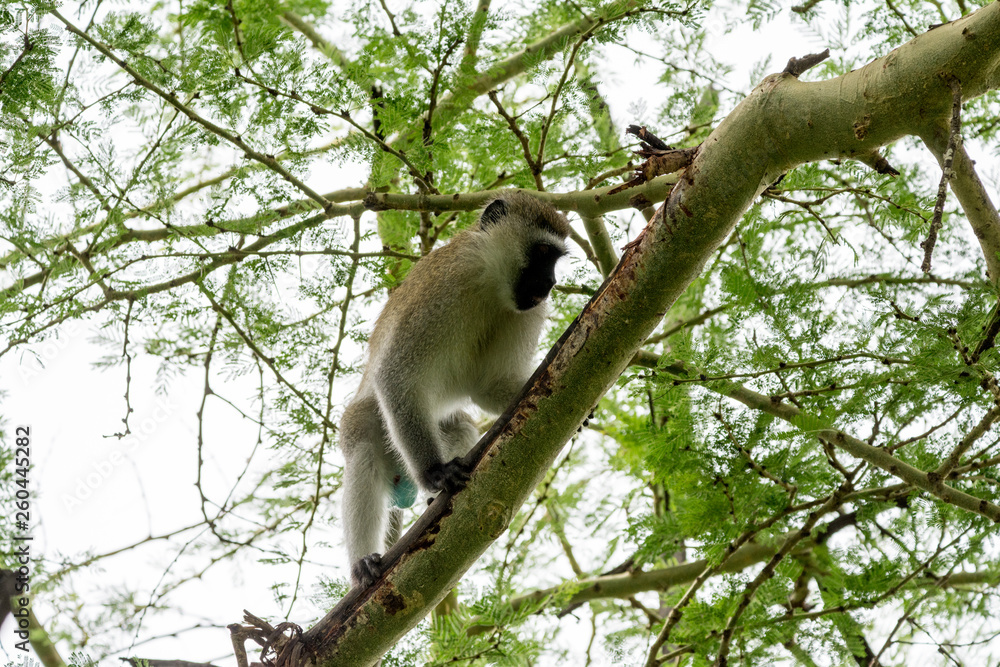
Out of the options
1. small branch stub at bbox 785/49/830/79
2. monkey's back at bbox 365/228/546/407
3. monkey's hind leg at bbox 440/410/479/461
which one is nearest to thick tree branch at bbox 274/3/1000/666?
small branch stub at bbox 785/49/830/79

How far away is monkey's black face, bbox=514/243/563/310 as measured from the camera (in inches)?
205

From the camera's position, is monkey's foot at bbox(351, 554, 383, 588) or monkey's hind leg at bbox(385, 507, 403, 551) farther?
monkey's hind leg at bbox(385, 507, 403, 551)

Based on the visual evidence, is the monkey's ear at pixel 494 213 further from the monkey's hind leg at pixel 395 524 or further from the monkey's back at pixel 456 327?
the monkey's hind leg at pixel 395 524

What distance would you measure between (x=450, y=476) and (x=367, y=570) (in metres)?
0.97

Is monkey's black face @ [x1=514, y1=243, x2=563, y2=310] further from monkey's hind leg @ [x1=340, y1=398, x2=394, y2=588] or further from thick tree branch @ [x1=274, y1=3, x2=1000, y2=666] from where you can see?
thick tree branch @ [x1=274, y1=3, x2=1000, y2=666]

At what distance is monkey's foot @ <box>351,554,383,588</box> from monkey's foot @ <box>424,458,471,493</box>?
0.50 m

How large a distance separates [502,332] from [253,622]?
7.85 feet

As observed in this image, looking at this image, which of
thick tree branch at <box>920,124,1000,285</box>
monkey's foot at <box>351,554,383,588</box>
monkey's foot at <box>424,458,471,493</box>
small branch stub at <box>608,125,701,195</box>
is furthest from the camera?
monkey's foot at <box>351,554,383,588</box>

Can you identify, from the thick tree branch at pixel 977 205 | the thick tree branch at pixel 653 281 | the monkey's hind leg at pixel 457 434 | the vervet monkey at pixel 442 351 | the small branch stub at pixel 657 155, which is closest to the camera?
the thick tree branch at pixel 653 281

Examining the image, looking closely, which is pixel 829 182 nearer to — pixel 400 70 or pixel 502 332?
pixel 502 332

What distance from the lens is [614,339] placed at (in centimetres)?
350

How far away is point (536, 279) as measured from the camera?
17.2ft

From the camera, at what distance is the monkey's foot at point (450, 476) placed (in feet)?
12.7

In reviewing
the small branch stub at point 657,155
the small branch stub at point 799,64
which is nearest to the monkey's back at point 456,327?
the small branch stub at point 657,155
